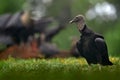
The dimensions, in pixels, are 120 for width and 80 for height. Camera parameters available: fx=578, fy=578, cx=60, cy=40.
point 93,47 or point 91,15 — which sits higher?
point 91,15

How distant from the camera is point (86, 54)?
8203 mm

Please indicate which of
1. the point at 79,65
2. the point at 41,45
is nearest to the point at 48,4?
the point at 41,45

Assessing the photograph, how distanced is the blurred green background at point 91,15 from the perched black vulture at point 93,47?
45.9ft

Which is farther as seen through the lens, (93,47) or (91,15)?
(91,15)

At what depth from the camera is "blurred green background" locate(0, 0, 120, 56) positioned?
79.6 ft

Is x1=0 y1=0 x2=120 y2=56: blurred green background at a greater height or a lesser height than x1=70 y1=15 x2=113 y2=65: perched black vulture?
greater

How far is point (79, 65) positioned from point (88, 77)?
1.95 m

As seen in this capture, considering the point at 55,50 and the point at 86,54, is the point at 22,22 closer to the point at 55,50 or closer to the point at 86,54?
the point at 55,50

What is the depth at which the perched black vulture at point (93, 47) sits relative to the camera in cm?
805

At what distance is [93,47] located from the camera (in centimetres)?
812

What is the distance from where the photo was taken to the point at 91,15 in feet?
104

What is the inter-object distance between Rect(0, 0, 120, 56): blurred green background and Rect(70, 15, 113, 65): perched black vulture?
551 inches

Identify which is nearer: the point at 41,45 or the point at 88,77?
the point at 88,77

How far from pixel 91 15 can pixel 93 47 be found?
23758 millimetres
